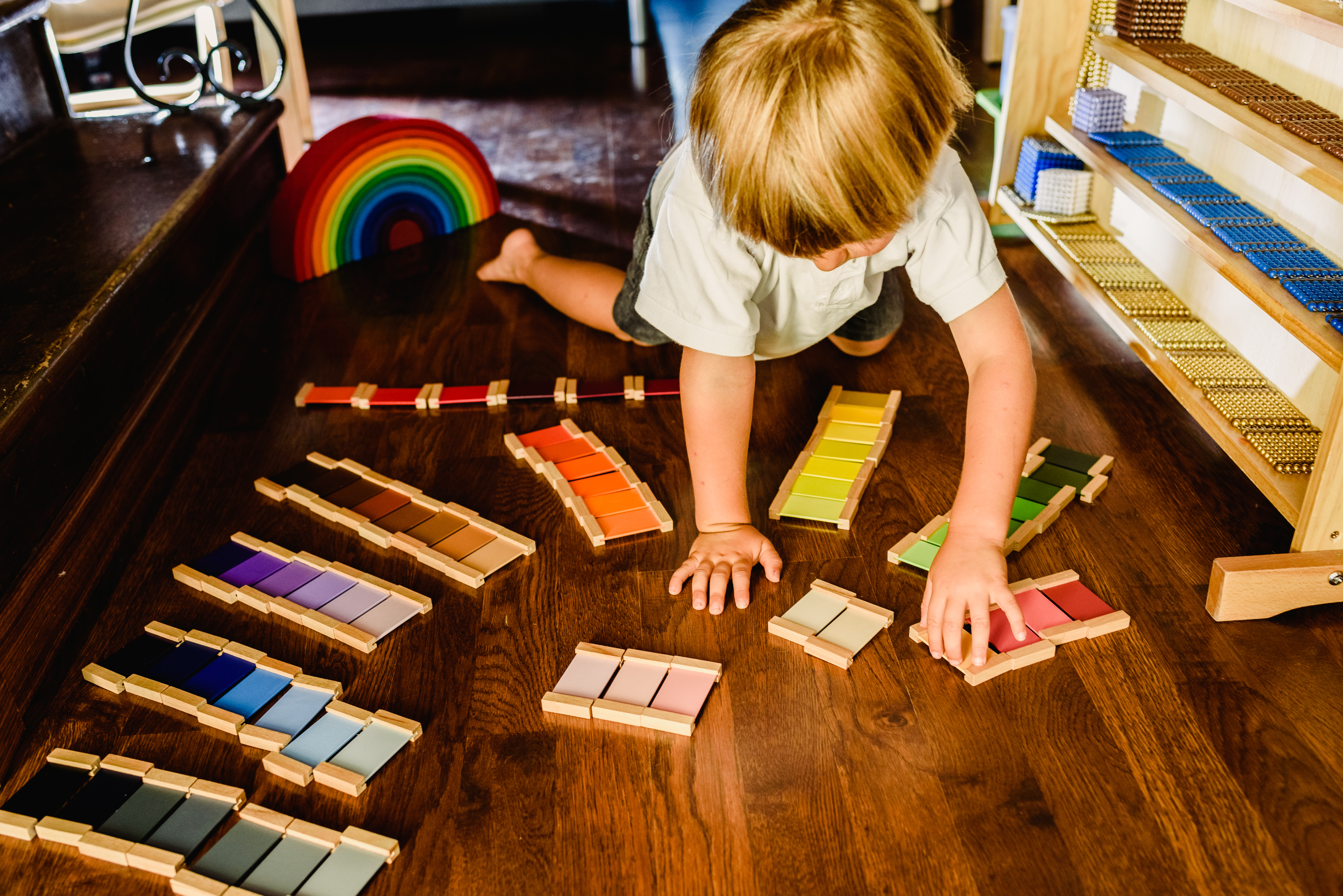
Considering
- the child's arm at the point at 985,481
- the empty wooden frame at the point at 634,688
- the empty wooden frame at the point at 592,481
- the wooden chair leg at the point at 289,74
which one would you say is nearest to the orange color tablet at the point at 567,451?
the empty wooden frame at the point at 592,481

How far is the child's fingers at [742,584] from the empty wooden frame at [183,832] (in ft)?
1.33

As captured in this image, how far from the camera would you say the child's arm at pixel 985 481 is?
0.99 meters

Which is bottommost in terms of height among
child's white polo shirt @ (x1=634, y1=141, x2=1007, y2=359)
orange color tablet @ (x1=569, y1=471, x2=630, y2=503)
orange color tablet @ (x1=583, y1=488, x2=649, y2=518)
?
orange color tablet @ (x1=583, y1=488, x2=649, y2=518)

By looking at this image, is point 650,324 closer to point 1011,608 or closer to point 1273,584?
point 1011,608

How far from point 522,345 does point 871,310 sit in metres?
0.54

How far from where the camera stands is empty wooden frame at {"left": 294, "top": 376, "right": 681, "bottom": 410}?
4.89 feet

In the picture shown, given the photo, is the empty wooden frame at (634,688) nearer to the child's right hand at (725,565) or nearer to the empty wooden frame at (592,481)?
the child's right hand at (725,565)

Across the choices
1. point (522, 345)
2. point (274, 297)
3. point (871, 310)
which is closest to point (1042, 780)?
point (871, 310)

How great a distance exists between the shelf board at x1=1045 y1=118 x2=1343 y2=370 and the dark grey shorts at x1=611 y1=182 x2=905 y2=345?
0.34 metres

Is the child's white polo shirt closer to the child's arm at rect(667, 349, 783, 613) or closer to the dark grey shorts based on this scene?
the child's arm at rect(667, 349, 783, 613)

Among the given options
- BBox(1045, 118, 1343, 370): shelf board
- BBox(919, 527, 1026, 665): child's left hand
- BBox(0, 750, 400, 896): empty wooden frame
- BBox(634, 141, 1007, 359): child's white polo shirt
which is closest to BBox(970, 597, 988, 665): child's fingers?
BBox(919, 527, 1026, 665): child's left hand

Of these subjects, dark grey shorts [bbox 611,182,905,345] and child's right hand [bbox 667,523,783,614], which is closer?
child's right hand [bbox 667,523,783,614]

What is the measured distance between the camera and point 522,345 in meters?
1.66

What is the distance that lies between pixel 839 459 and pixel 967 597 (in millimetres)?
351
